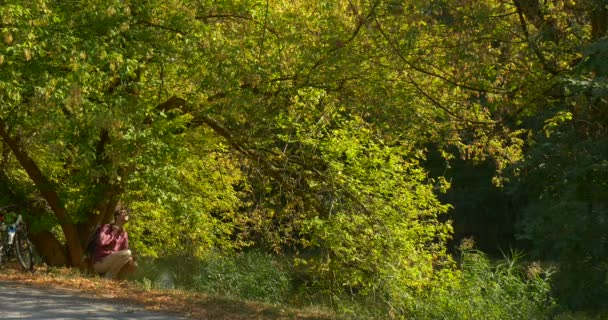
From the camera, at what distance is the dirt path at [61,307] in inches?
400

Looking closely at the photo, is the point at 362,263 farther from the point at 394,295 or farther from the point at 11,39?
the point at 11,39

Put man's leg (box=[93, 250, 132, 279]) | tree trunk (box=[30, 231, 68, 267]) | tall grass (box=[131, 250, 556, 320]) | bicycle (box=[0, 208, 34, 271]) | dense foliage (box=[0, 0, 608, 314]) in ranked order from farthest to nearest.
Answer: tree trunk (box=[30, 231, 68, 267]) → bicycle (box=[0, 208, 34, 271]) → man's leg (box=[93, 250, 132, 279]) → tall grass (box=[131, 250, 556, 320]) → dense foliage (box=[0, 0, 608, 314])

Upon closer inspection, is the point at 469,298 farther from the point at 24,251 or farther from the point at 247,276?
the point at 247,276

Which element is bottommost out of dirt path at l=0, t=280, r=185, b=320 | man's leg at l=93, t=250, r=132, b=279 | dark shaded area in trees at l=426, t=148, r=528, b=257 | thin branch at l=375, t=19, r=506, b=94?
dirt path at l=0, t=280, r=185, b=320

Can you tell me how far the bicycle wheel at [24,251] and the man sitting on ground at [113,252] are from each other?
3.78ft

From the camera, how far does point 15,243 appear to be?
16547 millimetres

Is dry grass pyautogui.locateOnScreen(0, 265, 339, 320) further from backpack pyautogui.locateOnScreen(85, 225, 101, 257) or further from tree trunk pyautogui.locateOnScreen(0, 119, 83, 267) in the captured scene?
tree trunk pyautogui.locateOnScreen(0, 119, 83, 267)

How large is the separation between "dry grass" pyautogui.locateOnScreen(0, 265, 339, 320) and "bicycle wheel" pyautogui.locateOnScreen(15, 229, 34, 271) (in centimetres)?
134

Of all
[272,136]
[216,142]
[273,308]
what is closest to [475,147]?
[272,136]

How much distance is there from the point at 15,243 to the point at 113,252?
2046 millimetres

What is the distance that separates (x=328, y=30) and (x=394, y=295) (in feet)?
14.2

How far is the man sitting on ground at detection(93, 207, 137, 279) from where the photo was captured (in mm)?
15633

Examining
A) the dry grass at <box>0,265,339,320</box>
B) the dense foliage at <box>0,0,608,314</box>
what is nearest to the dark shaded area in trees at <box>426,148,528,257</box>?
the dense foliage at <box>0,0,608,314</box>

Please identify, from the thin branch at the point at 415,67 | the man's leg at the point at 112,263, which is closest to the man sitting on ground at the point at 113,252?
the man's leg at the point at 112,263
